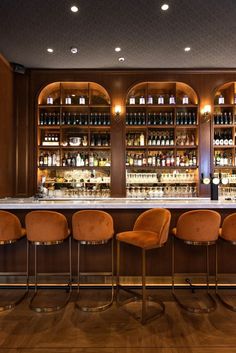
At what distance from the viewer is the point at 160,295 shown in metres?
3.06

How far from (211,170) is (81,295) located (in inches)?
139

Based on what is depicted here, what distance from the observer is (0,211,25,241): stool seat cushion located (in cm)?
281

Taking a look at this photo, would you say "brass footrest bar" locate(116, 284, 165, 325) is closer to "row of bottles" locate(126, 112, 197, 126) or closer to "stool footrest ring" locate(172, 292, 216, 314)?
"stool footrest ring" locate(172, 292, 216, 314)

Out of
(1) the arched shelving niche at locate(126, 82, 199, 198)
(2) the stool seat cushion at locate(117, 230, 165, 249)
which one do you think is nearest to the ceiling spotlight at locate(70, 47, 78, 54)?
(1) the arched shelving niche at locate(126, 82, 199, 198)

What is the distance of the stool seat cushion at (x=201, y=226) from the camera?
107 inches

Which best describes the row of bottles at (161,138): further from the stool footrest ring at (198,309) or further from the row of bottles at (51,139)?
the stool footrest ring at (198,309)

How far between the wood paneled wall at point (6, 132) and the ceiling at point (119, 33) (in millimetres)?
337

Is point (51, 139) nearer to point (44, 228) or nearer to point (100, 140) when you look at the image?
point (100, 140)

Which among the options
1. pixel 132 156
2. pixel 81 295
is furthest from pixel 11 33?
pixel 81 295

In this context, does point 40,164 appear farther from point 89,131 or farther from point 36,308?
point 36,308

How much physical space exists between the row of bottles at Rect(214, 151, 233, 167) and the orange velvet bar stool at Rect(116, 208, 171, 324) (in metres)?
3.06

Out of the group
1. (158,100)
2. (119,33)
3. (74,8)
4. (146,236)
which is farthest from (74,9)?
(146,236)

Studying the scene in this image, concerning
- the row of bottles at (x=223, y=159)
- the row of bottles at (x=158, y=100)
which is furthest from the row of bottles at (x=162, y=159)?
the row of bottles at (x=158, y=100)

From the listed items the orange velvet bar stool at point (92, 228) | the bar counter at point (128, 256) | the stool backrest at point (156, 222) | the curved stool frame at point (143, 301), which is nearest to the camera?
the curved stool frame at point (143, 301)
